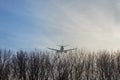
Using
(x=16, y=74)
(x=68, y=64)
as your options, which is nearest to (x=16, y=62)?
(x=16, y=74)

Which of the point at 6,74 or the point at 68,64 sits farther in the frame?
the point at 68,64

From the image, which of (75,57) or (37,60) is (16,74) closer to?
(37,60)

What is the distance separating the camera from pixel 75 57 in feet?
137

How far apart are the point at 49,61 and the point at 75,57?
455 cm

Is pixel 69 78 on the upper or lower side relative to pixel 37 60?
lower

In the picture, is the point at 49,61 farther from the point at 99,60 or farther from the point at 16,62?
the point at 99,60

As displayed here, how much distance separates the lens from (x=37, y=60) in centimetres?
4012

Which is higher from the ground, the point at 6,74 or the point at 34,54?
the point at 34,54

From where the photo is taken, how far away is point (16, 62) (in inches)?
1558

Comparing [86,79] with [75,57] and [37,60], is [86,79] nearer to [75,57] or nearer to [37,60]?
[75,57]

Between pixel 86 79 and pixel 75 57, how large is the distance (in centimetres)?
422

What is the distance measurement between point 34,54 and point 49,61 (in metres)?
2.71

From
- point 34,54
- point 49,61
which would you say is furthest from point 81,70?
point 34,54

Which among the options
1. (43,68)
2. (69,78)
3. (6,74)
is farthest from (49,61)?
(6,74)
